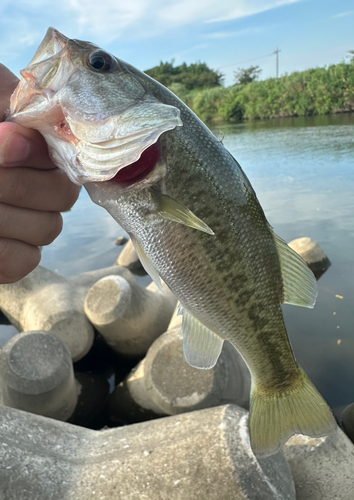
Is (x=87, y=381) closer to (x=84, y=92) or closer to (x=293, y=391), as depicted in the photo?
(x=293, y=391)

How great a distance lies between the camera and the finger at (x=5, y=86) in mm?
1571

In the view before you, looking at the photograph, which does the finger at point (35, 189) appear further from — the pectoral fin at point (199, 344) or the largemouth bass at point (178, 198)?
the pectoral fin at point (199, 344)

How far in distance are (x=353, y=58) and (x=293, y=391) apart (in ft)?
142

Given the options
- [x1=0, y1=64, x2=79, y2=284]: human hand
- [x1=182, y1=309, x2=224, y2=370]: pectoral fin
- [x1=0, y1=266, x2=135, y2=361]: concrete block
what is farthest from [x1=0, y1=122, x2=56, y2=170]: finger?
[x1=0, y1=266, x2=135, y2=361]: concrete block

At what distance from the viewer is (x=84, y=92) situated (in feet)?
4.32

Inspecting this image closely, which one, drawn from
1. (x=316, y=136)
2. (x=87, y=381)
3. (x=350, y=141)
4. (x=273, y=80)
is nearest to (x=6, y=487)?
(x=87, y=381)

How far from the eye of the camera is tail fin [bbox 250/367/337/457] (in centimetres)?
173

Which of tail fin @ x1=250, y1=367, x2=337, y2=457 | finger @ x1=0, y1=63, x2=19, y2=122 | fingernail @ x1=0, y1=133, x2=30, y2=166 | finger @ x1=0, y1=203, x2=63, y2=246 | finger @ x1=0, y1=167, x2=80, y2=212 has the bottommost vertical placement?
tail fin @ x1=250, y1=367, x2=337, y2=457

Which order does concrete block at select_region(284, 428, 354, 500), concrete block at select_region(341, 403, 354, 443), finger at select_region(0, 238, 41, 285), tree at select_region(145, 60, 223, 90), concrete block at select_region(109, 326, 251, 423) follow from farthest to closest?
tree at select_region(145, 60, 223, 90), concrete block at select_region(341, 403, 354, 443), concrete block at select_region(109, 326, 251, 423), concrete block at select_region(284, 428, 354, 500), finger at select_region(0, 238, 41, 285)

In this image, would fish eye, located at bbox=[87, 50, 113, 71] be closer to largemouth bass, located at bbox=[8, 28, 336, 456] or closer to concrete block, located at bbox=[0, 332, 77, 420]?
largemouth bass, located at bbox=[8, 28, 336, 456]

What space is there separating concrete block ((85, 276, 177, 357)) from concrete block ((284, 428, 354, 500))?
93.8 inches

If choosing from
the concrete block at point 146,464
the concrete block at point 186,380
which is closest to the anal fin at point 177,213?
the concrete block at point 146,464

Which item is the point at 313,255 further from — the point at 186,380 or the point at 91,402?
the point at 91,402

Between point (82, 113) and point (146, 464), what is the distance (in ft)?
6.76
